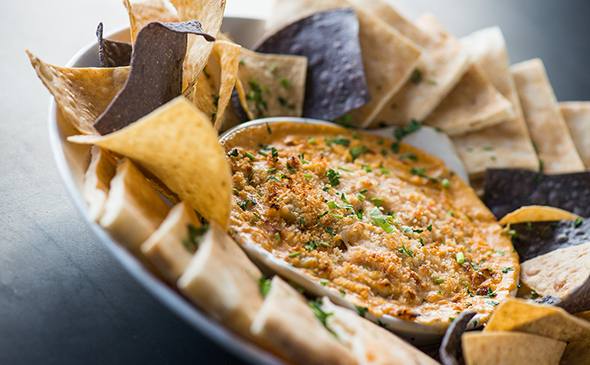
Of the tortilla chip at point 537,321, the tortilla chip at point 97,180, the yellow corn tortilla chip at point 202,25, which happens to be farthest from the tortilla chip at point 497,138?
the tortilla chip at point 97,180

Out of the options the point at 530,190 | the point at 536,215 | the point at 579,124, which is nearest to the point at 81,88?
the point at 536,215

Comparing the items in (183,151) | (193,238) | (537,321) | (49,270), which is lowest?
(537,321)

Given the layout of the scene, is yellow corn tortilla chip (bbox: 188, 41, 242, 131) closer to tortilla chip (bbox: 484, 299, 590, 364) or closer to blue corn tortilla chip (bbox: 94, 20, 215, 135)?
blue corn tortilla chip (bbox: 94, 20, 215, 135)

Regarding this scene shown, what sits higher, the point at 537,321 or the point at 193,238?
the point at 193,238

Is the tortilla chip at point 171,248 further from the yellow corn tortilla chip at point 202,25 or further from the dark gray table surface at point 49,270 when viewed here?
the yellow corn tortilla chip at point 202,25

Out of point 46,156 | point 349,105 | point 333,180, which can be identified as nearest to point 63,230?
point 46,156

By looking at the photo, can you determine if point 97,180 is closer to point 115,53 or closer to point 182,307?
point 182,307
